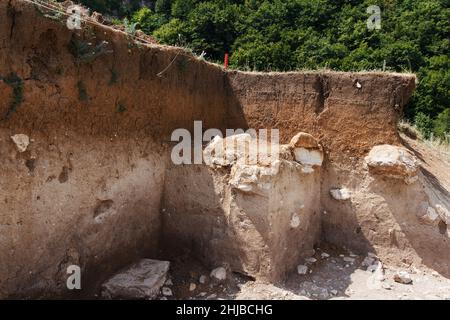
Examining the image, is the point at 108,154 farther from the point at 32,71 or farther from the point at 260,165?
the point at 260,165

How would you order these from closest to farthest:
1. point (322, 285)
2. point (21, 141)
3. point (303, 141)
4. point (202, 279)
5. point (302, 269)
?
1. point (21, 141)
2. point (202, 279)
3. point (322, 285)
4. point (302, 269)
5. point (303, 141)

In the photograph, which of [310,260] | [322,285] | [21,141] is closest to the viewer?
[21,141]

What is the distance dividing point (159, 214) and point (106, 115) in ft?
4.45

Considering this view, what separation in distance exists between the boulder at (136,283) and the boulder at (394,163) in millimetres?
2752

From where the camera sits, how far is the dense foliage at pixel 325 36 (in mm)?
14375

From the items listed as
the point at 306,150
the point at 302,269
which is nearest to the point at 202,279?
the point at 302,269

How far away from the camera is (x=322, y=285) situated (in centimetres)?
416

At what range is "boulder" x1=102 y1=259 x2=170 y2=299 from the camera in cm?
360

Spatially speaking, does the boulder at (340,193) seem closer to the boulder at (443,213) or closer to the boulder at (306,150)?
the boulder at (306,150)

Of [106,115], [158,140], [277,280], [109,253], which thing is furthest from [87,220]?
[277,280]

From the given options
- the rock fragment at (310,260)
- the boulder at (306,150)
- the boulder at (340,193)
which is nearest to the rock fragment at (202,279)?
the rock fragment at (310,260)

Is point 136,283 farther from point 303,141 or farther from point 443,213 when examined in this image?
point 443,213

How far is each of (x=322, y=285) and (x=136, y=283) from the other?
197 centimetres

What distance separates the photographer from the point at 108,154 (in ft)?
12.5
